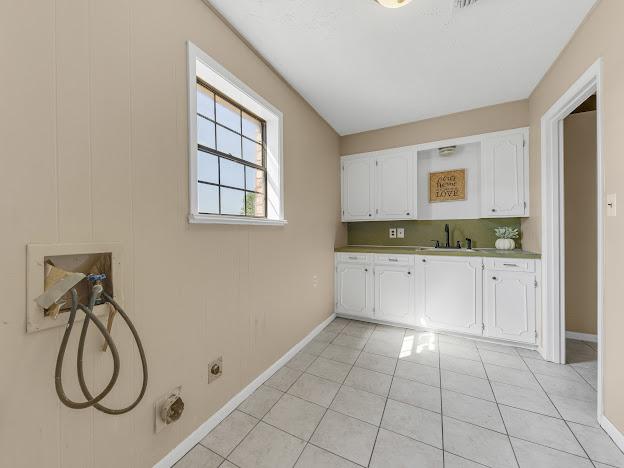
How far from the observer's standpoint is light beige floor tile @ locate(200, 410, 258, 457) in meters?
1.39

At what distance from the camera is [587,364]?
84.3 inches

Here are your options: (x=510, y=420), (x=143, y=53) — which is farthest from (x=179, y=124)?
(x=510, y=420)

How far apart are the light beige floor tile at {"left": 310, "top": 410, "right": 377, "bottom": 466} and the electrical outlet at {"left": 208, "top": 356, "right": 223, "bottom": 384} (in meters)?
0.67

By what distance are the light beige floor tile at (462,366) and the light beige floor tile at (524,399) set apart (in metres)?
0.17

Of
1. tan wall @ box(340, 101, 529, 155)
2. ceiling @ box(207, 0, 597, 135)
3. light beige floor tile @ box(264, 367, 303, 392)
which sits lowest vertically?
light beige floor tile @ box(264, 367, 303, 392)

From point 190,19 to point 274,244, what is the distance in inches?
59.8

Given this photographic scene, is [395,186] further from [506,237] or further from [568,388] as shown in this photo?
[568,388]

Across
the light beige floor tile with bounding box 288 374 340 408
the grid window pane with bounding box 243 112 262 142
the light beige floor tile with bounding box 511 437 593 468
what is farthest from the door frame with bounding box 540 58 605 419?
the grid window pane with bounding box 243 112 262 142

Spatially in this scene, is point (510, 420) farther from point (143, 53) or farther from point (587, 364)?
point (143, 53)

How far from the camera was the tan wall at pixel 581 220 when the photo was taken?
8.32 ft

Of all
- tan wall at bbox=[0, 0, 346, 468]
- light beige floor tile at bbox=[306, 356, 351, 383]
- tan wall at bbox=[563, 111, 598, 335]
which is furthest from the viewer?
tan wall at bbox=[563, 111, 598, 335]

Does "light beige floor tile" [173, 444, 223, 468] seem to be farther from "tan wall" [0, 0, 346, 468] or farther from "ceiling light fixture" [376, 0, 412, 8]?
"ceiling light fixture" [376, 0, 412, 8]

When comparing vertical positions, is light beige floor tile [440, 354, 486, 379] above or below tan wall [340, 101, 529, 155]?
below

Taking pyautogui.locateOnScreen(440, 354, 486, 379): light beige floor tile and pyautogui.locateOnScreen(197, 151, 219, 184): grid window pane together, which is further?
pyautogui.locateOnScreen(440, 354, 486, 379): light beige floor tile
